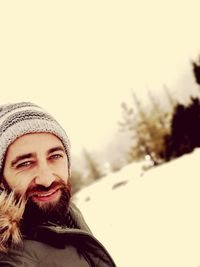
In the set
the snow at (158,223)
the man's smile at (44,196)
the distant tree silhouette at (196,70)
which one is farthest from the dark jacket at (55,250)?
the distant tree silhouette at (196,70)

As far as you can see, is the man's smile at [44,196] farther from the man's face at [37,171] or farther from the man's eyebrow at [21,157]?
the man's eyebrow at [21,157]

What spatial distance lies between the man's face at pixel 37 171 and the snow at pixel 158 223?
138 inches

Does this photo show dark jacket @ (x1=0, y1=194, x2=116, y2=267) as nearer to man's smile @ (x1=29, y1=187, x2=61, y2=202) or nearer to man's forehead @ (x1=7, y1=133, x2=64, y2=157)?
man's smile @ (x1=29, y1=187, x2=61, y2=202)

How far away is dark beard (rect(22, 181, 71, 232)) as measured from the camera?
2289 mm

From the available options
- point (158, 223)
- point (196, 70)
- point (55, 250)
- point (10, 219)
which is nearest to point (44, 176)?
point (10, 219)

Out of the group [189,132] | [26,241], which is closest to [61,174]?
[26,241]

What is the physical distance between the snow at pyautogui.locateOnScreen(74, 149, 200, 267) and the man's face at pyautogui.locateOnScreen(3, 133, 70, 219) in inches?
138

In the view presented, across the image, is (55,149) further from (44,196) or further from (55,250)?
(55,250)

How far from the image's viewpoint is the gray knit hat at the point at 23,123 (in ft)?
8.31

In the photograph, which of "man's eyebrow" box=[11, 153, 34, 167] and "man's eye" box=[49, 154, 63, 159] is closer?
"man's eyebrow" box=[11, 153, 34, 167]

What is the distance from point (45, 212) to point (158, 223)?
6.28 metres

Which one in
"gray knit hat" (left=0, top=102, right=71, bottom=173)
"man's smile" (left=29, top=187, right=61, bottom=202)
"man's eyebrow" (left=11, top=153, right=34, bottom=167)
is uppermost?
"gray knit hat" (left=0, top=102, right=71, bottom=173)

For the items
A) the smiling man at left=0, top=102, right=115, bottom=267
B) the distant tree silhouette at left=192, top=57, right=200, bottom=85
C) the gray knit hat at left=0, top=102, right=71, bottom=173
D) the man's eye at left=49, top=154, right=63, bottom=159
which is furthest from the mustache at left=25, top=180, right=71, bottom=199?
the distant tree silhouette at left=192, top=57, right=200, bottom=85

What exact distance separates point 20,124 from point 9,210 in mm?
668
